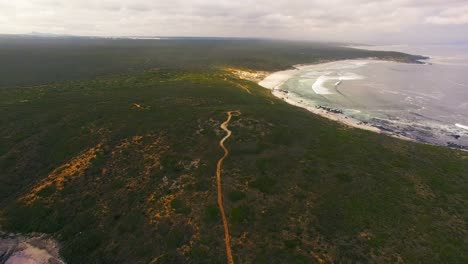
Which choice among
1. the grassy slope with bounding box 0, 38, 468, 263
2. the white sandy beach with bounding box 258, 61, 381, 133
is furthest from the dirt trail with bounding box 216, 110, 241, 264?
the white sandy beach with bounding box 258, 61, 381, 133

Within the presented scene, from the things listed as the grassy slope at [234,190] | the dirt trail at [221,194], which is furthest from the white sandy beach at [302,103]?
the dirt trail at [221,194]

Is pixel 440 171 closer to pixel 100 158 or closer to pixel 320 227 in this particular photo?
pixel 320 227

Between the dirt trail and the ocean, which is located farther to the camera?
the ocean

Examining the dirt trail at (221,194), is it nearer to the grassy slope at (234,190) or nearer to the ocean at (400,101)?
the grassy slope at (234,190)

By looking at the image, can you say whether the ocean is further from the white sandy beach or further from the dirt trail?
the dirt trail

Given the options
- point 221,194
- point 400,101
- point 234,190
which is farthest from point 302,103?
point 221,194

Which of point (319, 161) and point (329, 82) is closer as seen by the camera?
point (319, 161)

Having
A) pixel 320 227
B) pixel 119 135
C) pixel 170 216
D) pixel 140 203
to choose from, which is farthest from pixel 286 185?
pixel 119 135

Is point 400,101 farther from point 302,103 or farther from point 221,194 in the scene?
point 221,194

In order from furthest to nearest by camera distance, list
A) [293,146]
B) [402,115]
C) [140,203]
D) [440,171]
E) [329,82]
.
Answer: [329,82]
[402,115]
[293,146]
[440,171]
[140,203]
